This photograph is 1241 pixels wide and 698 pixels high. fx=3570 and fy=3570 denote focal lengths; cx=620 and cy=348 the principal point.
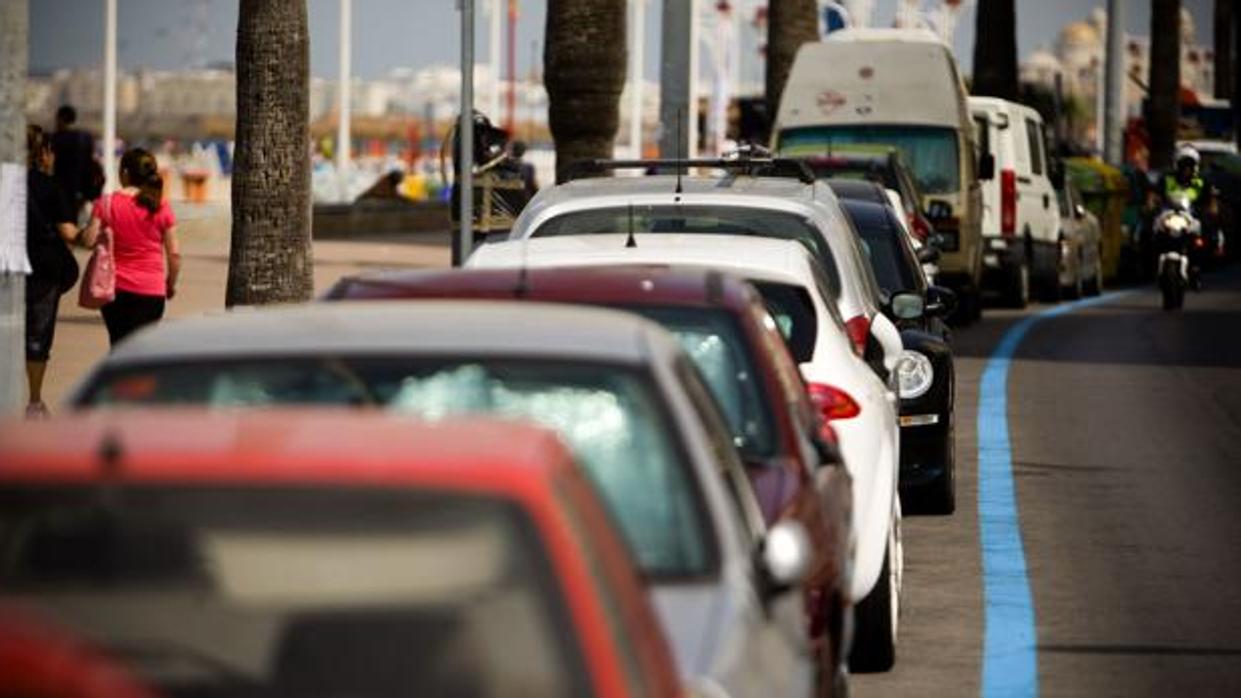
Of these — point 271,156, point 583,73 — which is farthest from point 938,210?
point 271,156

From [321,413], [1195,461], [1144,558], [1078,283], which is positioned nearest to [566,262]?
[1144,558]

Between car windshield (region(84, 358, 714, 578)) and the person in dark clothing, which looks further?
the person in dark clothing

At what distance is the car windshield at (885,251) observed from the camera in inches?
770

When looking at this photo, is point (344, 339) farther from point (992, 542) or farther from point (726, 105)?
point (726, 105)

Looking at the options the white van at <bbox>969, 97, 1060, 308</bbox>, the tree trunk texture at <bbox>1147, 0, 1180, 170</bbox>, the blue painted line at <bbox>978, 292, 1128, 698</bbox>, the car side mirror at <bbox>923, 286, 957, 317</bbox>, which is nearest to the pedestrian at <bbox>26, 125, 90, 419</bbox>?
the car side mirror at <bbox>923, 286, 957, 317</bbox>

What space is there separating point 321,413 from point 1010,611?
7.96m

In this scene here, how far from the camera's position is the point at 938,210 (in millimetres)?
33656

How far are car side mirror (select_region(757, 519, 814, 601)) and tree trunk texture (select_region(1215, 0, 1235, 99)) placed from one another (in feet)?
339

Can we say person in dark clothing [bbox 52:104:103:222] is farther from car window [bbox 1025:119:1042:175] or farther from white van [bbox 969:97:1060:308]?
car window [bbox 1025:119:1042:175]

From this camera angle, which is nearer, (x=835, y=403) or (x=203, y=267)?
(x=835, y=403)

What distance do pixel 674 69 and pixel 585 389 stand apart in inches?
1014

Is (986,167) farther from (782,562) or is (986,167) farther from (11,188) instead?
(782,562)

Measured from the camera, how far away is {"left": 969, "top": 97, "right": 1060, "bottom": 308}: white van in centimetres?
3847

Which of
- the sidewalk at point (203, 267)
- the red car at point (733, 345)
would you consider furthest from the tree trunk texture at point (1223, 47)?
the red car at point (733, 345)
